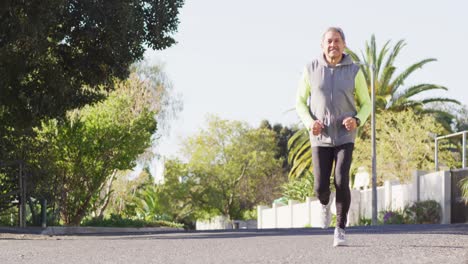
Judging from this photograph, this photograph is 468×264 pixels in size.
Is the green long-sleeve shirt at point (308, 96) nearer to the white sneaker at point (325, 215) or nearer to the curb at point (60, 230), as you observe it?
the white sneaker at point (325, 215)

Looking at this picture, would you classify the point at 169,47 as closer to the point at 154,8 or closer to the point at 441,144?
the point at 154,8

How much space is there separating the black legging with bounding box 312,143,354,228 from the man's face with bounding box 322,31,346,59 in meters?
0.86

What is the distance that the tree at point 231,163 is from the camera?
73.3m

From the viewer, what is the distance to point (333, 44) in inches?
378

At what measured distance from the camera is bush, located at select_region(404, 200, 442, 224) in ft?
114

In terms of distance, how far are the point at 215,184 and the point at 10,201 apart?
48241 mm

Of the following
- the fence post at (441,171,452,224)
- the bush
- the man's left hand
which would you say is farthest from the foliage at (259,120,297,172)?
the man's left hand

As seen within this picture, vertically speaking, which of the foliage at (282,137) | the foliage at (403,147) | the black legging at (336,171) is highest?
the foliage at (282,137)

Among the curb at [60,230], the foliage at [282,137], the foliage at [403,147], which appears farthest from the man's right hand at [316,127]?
the foliage at [282,137]

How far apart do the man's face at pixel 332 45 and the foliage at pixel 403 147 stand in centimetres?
3777

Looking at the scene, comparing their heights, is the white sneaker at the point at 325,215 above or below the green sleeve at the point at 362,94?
below

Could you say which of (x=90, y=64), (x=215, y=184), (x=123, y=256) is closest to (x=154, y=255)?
(x=123, y=256)

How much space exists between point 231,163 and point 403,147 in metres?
27.6

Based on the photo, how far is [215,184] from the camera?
7338 centimetres
